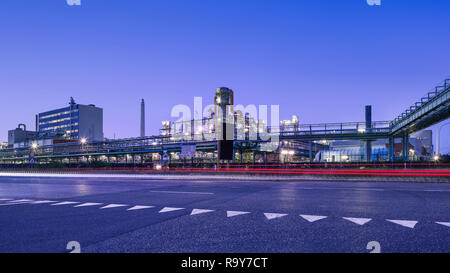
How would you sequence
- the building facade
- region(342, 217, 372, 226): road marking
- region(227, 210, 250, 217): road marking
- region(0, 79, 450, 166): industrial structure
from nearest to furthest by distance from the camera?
region(342, 217, 372, 226): road marking → region(227, 210, 250, 217): road marking → region(0, 79, 450, 166): industrial structure → the building facade

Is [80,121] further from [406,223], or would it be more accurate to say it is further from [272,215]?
[406,223]

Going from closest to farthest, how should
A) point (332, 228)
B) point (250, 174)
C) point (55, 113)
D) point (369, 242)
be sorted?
point (369, 242) → point (332, 228) → point (250, 174) → point (55, 113)

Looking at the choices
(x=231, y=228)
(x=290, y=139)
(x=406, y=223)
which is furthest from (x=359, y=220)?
(x=290, y=139)

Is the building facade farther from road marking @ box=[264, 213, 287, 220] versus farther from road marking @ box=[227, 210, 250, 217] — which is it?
road marking @ box=[264, 213, 287, 220]

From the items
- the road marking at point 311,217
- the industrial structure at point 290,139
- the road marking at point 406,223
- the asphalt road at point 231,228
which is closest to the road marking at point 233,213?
the asphalt road at point 231,228

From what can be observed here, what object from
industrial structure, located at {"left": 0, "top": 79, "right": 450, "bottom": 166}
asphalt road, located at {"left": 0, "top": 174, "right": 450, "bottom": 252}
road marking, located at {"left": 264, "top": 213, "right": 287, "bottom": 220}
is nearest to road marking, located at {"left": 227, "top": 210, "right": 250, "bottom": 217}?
asphalt road, located at {"left": 0, "top": 174, "right": 450, "bottom": 252}

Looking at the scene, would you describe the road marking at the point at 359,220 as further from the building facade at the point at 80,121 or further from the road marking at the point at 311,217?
the building facade at the point at 80,121

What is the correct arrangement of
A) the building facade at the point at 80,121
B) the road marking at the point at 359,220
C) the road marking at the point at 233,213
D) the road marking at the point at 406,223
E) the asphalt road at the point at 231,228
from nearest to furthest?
the asphalt road at the point at 231,228 < the road marking at the point at 406,223 < the road marking at the point at 359,220 < the road marking at the point at 233,213 < the building facade at the point at 80,121

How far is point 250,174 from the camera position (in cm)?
2550

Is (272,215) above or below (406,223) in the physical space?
below

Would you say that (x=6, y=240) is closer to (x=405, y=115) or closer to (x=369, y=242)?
(x=369, y=242)

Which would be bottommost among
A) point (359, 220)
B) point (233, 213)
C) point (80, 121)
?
point (233, 213)
